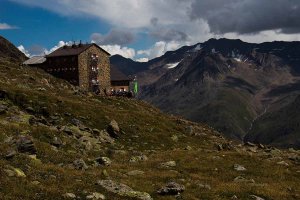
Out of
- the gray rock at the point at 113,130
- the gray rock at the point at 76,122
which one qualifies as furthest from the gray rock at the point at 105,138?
the gray rock at the point at 76,122

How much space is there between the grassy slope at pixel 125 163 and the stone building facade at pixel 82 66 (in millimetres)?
36037

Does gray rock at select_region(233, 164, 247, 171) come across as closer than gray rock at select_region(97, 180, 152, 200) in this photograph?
No

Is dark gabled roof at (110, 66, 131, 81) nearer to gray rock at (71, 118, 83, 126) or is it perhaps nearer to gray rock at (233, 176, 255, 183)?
gray rock at (71, 118, 83, 126)

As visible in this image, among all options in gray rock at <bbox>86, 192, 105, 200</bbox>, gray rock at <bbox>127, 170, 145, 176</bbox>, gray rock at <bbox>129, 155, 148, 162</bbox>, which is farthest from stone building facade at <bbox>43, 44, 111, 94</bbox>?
gray rock at <bbox>86, 192, 105, 200</bbox>

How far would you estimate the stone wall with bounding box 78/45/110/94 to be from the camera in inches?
4373

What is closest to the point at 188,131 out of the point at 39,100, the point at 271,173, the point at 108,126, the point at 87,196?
the point at 108,126

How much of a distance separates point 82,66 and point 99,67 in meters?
6.03

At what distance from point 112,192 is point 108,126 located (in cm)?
3178

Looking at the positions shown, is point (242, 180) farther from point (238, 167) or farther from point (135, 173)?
point (135, 173)

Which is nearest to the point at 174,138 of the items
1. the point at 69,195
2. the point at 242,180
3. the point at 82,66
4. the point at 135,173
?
the point at 242,180

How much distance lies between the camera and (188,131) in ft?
245

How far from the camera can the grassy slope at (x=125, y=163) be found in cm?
2639

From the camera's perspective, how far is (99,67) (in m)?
116

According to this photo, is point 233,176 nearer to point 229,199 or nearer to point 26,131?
point 229,199
